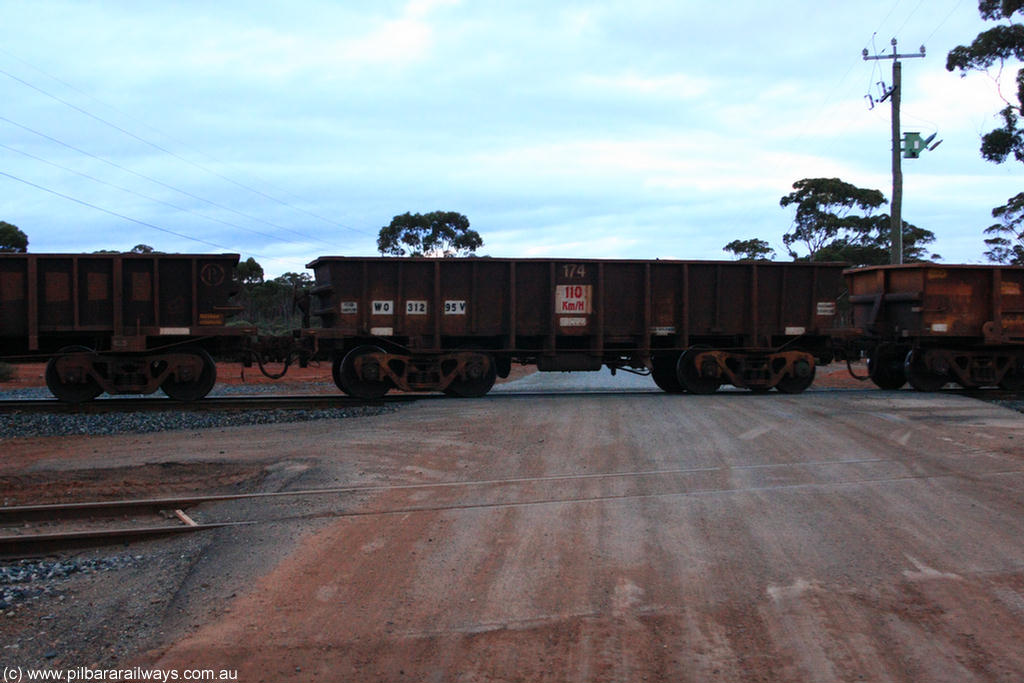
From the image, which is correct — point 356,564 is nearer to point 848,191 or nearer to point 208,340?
point 208,340

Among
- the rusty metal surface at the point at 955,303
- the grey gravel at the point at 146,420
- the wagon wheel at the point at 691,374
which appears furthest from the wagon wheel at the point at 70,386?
the rusty metal surface at the point at 955,303

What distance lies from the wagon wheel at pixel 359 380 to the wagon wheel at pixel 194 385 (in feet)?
7.75

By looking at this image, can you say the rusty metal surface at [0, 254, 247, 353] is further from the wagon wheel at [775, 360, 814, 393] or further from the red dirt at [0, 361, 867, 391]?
the wagon wheel at [775, 360, 814, 393]

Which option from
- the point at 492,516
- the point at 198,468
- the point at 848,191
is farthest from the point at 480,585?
the point at 848,191

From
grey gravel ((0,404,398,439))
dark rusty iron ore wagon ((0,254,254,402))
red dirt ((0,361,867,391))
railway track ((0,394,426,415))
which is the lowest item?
red dirt ((0,361,867,391))

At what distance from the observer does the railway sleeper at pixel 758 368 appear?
53.7 ft

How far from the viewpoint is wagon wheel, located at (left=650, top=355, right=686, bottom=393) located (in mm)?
17047

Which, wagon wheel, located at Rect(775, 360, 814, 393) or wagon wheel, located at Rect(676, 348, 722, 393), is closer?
wagon wheel, located at Rect(676, 348, 722, 393)

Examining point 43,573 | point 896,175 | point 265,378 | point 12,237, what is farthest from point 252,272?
point 43,573

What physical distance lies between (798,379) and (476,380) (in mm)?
6889

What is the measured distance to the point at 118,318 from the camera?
14195 mm

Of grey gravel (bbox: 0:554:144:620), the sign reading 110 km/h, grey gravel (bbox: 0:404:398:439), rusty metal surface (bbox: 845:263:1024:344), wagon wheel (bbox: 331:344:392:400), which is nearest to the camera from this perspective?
grey gravel (bbox: 0:554:144:620)

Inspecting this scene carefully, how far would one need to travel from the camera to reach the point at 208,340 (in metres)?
15.0

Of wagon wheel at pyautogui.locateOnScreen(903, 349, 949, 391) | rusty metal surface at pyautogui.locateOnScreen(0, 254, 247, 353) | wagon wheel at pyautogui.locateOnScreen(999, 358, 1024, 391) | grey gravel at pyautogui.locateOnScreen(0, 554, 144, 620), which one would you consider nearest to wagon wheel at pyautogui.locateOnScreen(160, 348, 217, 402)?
rusty metal surface at pyautogui.locateOnScreen(0, 254, 247, 353)
